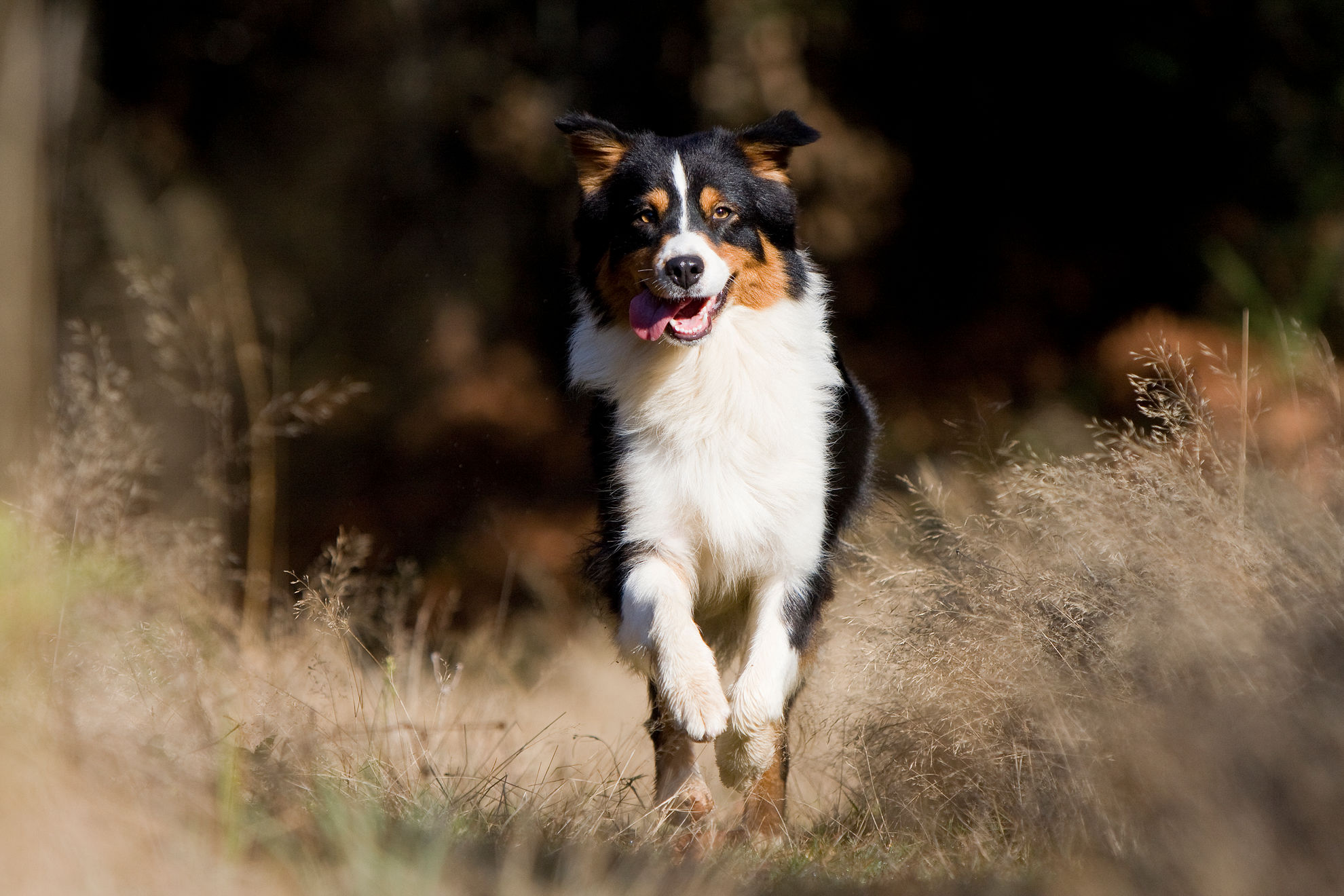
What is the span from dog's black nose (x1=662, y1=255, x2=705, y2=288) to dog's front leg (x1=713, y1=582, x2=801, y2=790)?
3.41 feet

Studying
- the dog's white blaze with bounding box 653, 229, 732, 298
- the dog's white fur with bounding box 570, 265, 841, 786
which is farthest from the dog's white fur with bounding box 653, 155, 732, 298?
the dog's white fur with bounding box 570, 265, 841, 786

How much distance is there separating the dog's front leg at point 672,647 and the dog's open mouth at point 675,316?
28.6 inches

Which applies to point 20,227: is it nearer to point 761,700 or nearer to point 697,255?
point 697,255

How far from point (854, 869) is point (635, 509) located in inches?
51.1

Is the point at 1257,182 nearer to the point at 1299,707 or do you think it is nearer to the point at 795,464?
the point at 795,464

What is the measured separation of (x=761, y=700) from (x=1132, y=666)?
109cm

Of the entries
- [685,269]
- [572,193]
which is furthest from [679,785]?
[572,193]

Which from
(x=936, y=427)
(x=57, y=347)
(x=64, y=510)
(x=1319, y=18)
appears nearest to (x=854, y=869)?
(x=64, y=510)

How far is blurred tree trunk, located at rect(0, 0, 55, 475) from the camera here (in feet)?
14.6

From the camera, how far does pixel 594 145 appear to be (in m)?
4.25

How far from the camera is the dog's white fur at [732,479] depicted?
372 cm

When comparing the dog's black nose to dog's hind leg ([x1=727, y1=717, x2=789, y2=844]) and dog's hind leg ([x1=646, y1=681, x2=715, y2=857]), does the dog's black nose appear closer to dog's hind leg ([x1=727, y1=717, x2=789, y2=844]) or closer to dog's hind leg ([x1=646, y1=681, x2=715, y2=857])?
dog's hind leg ([x1=646, y1=681, x2=715, y2=857])

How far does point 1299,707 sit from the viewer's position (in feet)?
8.47

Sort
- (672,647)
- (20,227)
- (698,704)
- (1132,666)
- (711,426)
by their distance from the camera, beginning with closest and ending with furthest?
(1132,666), (698,704), (672,647), (711,426), (20,227)
